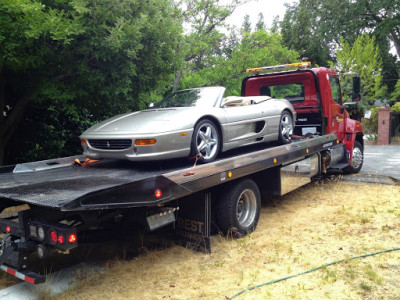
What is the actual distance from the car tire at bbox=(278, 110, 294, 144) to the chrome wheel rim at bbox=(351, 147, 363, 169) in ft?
9.32

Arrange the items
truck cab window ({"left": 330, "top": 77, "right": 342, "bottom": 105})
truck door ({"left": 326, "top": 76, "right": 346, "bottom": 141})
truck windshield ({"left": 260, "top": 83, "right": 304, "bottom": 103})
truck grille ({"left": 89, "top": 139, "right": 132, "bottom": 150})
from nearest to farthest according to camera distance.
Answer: truck grille ({"left": 89, "top": 139, "right": 132, "bottom": 150}), truck door ({"left": 326, "top": 76, "right": 346, "bottom": 141}), truck windshield ({"left": 260, "top": 83, "right": 304, "bottom": 103}), truck cab window ({"left": 330, "top": 77, "right": 342, "bottom": 105})

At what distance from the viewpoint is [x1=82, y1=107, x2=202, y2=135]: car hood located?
404 centimetres

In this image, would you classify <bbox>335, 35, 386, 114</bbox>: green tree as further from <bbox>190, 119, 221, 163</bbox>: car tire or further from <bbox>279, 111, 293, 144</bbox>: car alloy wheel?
<bbox>190, 119, 221, 163</bbox>: car tire

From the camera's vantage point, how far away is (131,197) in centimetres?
320

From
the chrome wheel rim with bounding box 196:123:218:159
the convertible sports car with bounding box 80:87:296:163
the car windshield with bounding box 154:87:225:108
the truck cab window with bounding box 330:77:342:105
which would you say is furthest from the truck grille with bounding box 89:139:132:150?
the truck cab window with bounding box 330:77:342:105

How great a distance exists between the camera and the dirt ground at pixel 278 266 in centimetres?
327

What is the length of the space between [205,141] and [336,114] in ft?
13.8

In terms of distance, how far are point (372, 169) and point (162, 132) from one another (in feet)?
23.2

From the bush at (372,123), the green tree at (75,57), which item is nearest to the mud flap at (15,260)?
the green tree at (75,57)

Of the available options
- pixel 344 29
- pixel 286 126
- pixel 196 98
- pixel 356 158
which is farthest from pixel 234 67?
pixel 344 29

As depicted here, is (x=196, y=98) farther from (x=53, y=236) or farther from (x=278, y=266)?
(x=53, y=236)

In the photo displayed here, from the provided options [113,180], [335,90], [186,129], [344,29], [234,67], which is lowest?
[113,180]

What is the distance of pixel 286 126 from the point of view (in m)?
6.24

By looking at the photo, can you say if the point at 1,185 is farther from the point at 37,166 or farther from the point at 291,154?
the point at 291,154
